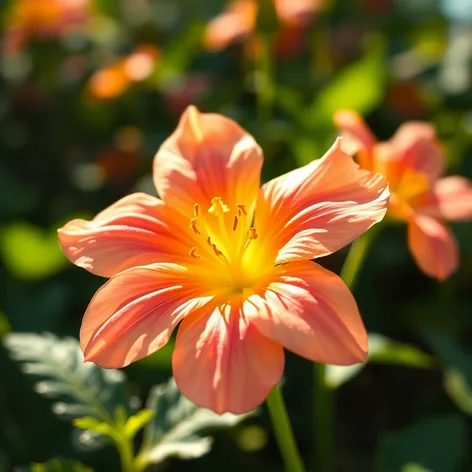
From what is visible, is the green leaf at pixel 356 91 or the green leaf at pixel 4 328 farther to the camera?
the green leaf at pixel 356 91

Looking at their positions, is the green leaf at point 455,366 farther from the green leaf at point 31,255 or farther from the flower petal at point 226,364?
the green leaf at point 31,255

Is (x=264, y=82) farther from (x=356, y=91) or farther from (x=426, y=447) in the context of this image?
(x=426, y=447)

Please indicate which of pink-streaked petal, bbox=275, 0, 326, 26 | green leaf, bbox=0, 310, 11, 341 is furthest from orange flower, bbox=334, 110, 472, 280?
pink-streaked petal, bbox=275, 0, 326, 26

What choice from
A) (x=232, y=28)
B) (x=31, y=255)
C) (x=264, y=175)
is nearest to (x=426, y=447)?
(x=264, y=175)

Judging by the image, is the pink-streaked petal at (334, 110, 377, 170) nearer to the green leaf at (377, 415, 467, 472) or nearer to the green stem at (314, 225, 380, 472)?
the green stem at (314, 225, 380, 472)

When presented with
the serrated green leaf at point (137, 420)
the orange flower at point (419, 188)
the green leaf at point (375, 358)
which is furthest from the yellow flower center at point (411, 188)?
the serrated green leaf at point (137, 420)

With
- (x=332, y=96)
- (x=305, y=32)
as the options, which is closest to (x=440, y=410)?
(x=332, y=96)
